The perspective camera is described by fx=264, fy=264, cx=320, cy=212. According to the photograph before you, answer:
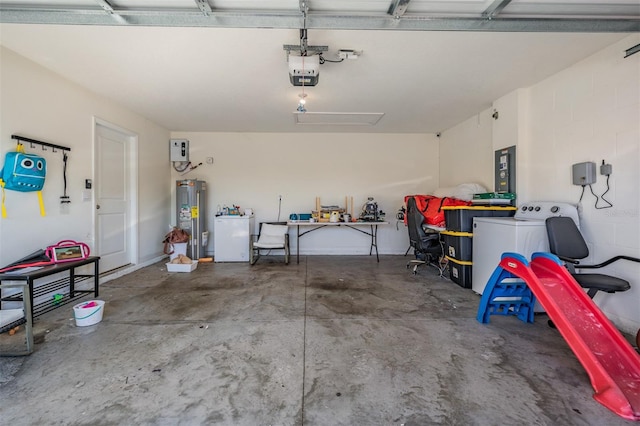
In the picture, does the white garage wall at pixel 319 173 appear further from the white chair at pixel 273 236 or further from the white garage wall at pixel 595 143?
the white garage wall at pixel 595 143

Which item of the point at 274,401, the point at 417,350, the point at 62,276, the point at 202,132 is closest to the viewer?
→ the point at 274,401

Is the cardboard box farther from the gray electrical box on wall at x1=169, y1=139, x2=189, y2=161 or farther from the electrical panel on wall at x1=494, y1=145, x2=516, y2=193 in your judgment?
the electrical panel on wall at x1=494, y1=145, x2=516, y2=193

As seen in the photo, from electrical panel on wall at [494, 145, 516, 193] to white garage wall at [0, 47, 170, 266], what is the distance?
5.68 metres

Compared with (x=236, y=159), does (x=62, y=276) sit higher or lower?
A: lower

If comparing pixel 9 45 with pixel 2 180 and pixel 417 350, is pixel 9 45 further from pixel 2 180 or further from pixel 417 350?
pixel 417 350

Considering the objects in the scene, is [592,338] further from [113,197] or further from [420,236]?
[113,197]

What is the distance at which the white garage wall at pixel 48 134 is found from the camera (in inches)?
102

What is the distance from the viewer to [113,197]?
4059 mm

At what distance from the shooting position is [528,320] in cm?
A: 253

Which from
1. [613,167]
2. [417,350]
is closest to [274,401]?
[417,350]

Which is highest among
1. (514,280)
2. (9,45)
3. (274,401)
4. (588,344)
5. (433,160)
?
(9,45)

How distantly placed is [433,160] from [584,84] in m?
3.07

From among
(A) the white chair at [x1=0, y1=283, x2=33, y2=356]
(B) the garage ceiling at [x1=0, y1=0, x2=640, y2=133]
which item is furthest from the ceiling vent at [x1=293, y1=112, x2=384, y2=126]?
(A) the white chair at [x1=0, y1=283, x2=33, y2=356]

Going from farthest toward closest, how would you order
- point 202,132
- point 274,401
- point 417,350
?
1. point 202,132
2. point 417,350
3. point 274,401
